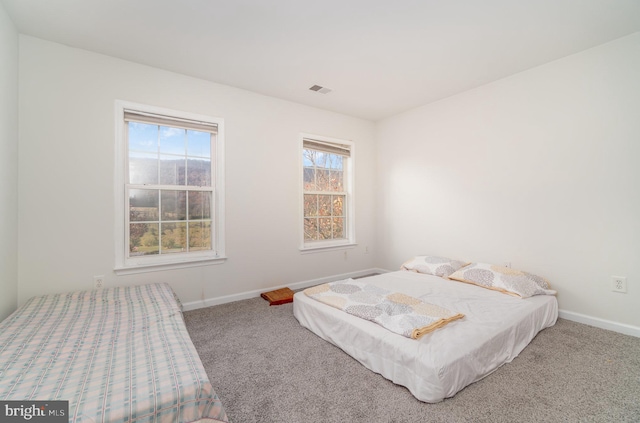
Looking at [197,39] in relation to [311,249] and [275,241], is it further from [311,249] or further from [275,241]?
[311,249]

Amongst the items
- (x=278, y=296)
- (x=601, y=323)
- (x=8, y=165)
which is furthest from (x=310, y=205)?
(x=601, y=323)

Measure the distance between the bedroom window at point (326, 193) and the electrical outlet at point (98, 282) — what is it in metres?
2.16

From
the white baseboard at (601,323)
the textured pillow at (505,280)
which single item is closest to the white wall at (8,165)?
the textured pillow at (505,280)

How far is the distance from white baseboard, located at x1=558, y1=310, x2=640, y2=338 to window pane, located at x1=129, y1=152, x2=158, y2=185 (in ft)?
14.0

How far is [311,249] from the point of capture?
12.6ft

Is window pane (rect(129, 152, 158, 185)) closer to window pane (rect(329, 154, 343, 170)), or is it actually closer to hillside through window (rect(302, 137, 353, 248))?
hillside through window (rect(302, 137, 353, 248))

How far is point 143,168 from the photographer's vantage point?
2.82m

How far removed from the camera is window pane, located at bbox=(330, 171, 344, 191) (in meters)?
4.27

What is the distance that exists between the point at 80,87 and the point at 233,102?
4.50ft

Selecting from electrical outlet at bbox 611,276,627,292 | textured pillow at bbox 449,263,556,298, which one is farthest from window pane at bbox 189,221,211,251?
electrical outlet at bbox 611,276,627,292

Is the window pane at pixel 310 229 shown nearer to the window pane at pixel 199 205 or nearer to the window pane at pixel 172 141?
the window pane at pixel 199 205

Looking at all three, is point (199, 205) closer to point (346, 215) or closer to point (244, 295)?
point (244, 295)

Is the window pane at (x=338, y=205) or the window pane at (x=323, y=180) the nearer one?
the window pane at (x=323, y=180)

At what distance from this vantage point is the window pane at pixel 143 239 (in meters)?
2.77
